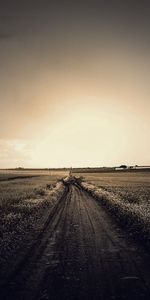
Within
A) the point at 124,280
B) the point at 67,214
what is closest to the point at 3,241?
the point at 124,280

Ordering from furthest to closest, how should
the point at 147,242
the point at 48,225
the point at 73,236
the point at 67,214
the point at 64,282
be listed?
the point at 67,214 → the point at 48,225 → the point at 73,236 → the point at 147,242 → the point at 64,282

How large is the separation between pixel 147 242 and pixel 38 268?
574cm

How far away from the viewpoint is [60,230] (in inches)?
720

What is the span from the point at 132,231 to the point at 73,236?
313cm

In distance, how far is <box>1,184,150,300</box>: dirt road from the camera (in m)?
8.62

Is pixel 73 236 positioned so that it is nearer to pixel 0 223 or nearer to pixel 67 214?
pixel 0 223

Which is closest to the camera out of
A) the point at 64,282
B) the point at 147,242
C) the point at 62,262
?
the point at 64,282

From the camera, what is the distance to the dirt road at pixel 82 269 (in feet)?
28.3

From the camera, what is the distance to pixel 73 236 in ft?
54.5

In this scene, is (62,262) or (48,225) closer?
(62,262)

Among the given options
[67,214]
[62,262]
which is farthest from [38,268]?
[67,214]

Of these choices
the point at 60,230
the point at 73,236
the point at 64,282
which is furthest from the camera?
the point at 60,230

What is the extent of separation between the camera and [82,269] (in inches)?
424

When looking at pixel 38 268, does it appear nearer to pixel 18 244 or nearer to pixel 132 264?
pixel 132 264
